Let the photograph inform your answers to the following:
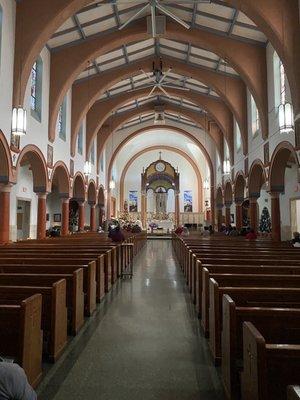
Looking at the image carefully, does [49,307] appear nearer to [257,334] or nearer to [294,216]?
[257,334]

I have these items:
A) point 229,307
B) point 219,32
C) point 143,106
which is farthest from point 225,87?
point 229,307

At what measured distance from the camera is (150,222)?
27.9m

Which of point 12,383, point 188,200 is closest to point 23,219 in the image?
point 12,383

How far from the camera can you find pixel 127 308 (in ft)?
17.7

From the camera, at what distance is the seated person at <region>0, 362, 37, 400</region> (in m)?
1.62

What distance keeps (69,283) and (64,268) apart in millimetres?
556

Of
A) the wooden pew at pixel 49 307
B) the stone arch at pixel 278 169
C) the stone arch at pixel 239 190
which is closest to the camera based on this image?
the wooden pew at pixel 49 307

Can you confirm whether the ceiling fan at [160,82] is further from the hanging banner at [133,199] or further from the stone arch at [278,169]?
the hanging banner at [133,199]

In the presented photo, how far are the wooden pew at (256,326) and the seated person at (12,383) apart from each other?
1617mm

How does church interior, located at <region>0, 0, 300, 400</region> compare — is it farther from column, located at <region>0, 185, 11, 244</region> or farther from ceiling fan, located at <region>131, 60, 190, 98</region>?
ceiling fan, located at <region>131, 60, 190, 98</region>

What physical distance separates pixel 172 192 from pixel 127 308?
25.5 m

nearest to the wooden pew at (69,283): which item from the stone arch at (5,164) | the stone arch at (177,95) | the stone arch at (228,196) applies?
the stone arch at (5,164)

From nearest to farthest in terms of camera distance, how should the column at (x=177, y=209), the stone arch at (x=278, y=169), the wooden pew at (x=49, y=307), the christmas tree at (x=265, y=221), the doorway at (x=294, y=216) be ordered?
the wooden pew at (x=49, y=307) → the stone arch at (x=278, y=169) → the doorway at (x=294, y=216) → the christmas tree at (x=265, y=221) → the column at (x=177, y=209)

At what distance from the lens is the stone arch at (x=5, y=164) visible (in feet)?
29.1
